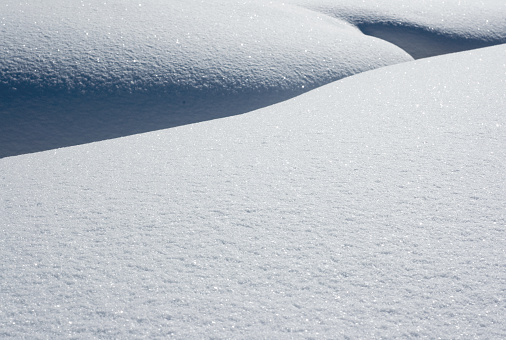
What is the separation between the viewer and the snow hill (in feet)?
4.40

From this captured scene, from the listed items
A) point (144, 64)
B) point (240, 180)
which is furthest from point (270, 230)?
point (144, 64)

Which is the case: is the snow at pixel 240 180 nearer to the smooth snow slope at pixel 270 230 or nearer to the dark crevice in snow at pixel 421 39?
the smooth snow slope at pixel 270 230

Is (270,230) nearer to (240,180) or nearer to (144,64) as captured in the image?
(240,180)

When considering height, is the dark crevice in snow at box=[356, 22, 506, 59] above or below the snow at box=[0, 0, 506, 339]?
above

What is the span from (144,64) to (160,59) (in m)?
0.05

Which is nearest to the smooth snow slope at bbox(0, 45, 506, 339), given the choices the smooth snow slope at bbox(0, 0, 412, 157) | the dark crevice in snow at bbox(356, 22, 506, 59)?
the smooth snow slope at bbox(0, 0, 412, 157)

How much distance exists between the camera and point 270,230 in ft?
2.52

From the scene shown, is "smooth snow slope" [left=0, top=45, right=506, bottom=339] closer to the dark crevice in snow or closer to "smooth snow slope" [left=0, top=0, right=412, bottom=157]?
"smooth snow slope" [left=0, top=0, right=412, bottom=157]

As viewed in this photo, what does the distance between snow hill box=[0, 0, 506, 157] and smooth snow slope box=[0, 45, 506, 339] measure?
181 millimetres

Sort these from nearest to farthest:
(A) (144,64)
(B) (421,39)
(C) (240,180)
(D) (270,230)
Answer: (D) (270,230) → (C) (240,180) → (A) (144,64) → (B) (421,39)

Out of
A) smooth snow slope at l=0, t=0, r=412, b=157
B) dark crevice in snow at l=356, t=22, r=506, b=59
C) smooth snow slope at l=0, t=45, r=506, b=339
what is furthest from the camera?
dark crevice in snow at l=356, t=22, r=506, b=59

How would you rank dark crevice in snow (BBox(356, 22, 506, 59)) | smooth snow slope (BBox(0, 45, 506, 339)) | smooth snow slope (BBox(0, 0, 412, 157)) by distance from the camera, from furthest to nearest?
dark crevice in snow (BBox(356, 22, 506, 59)), smooth snow slope (BBox(0, 0, 412, 157)), smooth snow slope (BBox(0, 45, 506, 339))

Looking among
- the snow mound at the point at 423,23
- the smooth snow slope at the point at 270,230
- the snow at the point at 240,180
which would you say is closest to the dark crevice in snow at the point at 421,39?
the snow mound at the point at 423,23

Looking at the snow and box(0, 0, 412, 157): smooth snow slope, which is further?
box(0, 0, 412, 157): smooth snow slope
